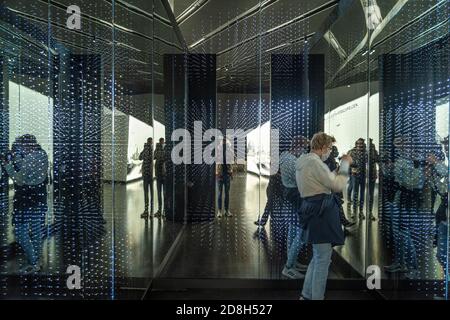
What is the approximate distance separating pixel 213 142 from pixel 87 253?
166 centimetres

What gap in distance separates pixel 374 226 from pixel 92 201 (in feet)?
7.59

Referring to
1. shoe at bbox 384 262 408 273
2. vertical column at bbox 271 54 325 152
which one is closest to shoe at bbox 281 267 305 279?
shoe at bbox 384 262 408 273

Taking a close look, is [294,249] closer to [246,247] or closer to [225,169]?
[246,247]

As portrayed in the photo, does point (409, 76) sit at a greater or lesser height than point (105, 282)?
greater

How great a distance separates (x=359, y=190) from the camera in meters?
3.48

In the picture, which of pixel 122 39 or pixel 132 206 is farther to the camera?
pixel 132 206

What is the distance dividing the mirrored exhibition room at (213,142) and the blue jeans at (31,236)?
0.01 meters

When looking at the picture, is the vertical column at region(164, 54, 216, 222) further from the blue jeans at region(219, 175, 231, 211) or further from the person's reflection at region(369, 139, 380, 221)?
the person's reflection at region(369, 139, 380, 221)

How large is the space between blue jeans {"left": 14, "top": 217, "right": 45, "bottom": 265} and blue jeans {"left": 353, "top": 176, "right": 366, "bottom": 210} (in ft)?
8.74

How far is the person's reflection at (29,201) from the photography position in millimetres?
2643

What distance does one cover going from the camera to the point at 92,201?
257cm

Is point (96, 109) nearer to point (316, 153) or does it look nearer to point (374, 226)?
point (316, 153)

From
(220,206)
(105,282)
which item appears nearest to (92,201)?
(105,282)
